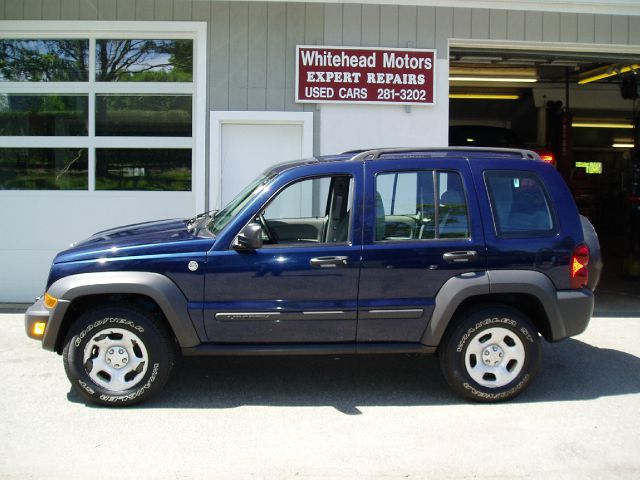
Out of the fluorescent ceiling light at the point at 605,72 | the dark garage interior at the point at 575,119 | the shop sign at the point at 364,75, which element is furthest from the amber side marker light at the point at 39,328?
the fluorescent ceiling light at the point at 605,72

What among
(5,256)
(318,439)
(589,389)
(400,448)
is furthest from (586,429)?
(5,256)

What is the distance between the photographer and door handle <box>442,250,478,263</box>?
5.16m

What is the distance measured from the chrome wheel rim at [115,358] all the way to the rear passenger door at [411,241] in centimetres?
164

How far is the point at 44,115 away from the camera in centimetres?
889

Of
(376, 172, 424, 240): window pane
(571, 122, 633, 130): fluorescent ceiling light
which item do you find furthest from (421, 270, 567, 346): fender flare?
(571, 122, 633, 130): fluorescent ceiling light

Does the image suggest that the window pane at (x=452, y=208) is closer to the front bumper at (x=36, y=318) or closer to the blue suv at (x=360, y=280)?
the blue suv at (x=360, y=280)

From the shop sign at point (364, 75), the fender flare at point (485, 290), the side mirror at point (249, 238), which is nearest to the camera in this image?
the side mirror at point (249, 238)

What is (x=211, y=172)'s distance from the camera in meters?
8.55

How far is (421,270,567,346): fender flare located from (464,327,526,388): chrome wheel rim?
0.93 ft

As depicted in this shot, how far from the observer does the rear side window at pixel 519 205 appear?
17.4 feet

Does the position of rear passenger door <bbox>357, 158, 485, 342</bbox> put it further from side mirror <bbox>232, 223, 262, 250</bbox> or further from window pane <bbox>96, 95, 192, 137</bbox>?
window pane <bbox>96, 95, 192, 137</bbox>

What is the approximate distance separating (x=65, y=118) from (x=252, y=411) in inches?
212

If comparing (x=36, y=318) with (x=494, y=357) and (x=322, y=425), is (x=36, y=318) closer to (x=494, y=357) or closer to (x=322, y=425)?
(x=322, y=425)

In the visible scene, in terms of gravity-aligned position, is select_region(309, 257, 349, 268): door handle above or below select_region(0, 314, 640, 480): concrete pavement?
above
